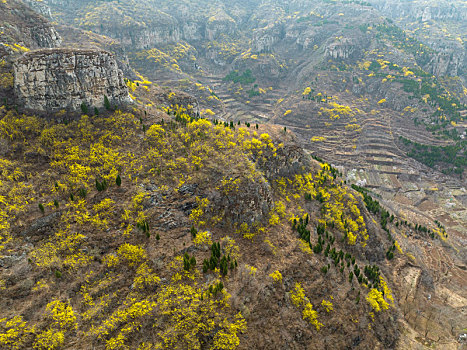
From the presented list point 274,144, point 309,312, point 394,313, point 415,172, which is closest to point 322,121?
point 415,172

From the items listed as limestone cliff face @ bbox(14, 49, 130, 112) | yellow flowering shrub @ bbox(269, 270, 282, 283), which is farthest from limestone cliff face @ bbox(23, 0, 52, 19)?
yellow flowering shrub @ bbox(269, 270, 282, 283)

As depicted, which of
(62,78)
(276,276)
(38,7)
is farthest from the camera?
(38,7)

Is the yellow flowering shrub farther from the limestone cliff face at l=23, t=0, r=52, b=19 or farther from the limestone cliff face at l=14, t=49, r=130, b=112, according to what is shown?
the limestone cliff face at l=23, t=0, r=52, b=19

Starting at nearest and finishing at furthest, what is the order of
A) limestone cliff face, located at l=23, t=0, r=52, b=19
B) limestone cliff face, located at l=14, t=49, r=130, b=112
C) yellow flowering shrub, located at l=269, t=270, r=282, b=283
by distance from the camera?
yellow flowering shrub, located at l=269, t=270, r=282, b=283 < limestone cliff face, located at l=14, t=49, r=130, b=112 < limestone cliff face, located at l=23, t=0, r=52, b=19

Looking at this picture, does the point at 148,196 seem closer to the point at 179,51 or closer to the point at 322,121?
the point at 322,121

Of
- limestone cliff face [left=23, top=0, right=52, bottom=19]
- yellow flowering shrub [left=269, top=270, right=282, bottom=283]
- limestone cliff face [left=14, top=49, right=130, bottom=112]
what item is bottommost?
yellow flowering shrub [left=269, top=270, right=282, bottom=283]

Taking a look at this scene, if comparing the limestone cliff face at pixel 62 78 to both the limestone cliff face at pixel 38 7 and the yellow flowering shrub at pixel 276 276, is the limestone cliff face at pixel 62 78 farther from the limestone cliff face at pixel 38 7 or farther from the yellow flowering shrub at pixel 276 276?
the limestone cliff face at pixel 38 7

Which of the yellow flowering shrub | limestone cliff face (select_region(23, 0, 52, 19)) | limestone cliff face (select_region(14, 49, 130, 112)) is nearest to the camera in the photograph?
the yellow flowering shrub

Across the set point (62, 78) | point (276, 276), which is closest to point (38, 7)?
point (62, 78)

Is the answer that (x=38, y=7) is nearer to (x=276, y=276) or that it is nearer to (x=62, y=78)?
(x=62, y=78)
